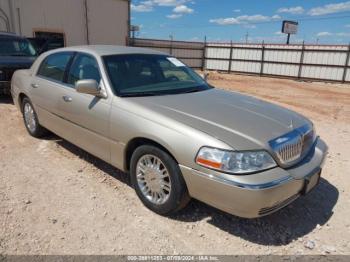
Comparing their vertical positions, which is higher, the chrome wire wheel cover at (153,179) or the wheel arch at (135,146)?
the wheel arch at (135,146)

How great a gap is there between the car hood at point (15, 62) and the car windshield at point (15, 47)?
41cm

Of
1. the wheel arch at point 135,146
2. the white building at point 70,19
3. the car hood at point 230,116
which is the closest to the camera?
the car hood at point 230,116

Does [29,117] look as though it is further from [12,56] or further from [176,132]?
[12,56]

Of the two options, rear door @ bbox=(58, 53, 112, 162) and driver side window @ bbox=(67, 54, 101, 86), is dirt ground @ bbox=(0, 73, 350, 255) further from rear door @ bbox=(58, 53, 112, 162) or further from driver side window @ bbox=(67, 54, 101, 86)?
driver side window @ bbox=(67, 54, 101, 86)

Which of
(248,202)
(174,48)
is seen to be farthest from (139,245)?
(174,48)

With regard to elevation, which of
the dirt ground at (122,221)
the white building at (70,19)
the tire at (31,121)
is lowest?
the dirt ground at (122,221)

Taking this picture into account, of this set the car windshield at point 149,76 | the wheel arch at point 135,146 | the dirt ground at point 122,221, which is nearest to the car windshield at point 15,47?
the dirt ground at point 122,221

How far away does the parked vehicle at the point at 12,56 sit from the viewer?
7.65m

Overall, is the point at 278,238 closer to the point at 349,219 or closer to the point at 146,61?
the point at 349,219

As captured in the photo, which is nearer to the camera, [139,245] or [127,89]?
[139,245]

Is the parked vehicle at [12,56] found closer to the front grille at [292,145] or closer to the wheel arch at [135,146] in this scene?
the wheel arch at [135,146]

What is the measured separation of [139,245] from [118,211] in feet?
1.93

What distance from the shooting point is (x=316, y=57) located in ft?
65.5

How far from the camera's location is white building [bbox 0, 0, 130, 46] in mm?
15508
